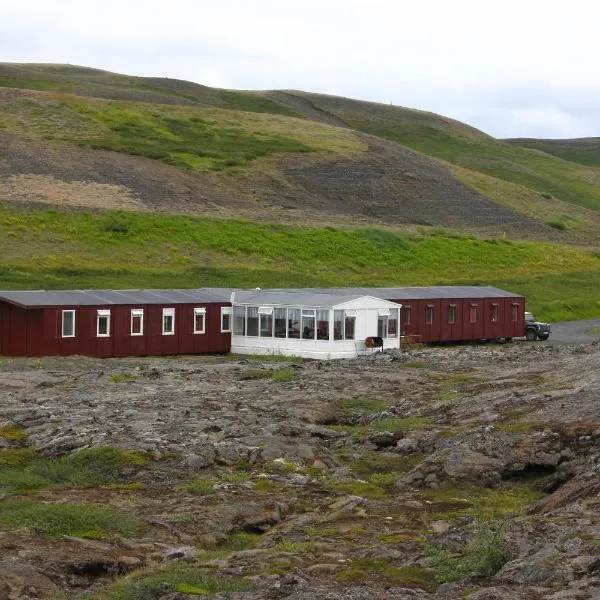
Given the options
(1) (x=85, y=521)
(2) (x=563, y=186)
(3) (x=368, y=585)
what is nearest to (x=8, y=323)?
(1) (x=85, y=521)

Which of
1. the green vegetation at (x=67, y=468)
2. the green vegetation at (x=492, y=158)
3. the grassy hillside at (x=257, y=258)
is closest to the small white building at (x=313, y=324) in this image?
the grassy hillside at (x=257, y=258)

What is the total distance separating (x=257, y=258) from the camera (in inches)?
3494

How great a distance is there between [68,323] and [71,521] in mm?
32059

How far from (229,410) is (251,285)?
4166cm

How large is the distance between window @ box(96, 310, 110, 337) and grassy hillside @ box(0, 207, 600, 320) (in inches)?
629

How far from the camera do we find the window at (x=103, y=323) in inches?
2154

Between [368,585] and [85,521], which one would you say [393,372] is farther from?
[368,585]

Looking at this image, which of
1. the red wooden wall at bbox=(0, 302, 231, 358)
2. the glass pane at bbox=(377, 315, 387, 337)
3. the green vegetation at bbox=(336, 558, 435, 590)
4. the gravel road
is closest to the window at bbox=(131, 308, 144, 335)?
the red wooden wall at bbox=(0, 302, 231, 358)

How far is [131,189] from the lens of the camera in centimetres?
10438

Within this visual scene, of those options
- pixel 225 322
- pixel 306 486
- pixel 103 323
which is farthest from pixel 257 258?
pixel 306 486

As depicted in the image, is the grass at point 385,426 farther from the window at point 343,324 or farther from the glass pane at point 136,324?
the glass pane at point 136,324

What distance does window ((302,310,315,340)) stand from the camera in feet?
186

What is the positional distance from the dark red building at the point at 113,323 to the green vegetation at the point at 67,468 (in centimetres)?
2378

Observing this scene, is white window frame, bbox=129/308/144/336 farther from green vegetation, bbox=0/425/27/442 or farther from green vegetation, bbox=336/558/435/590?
green vegetation, bbox=336/558/435/590
